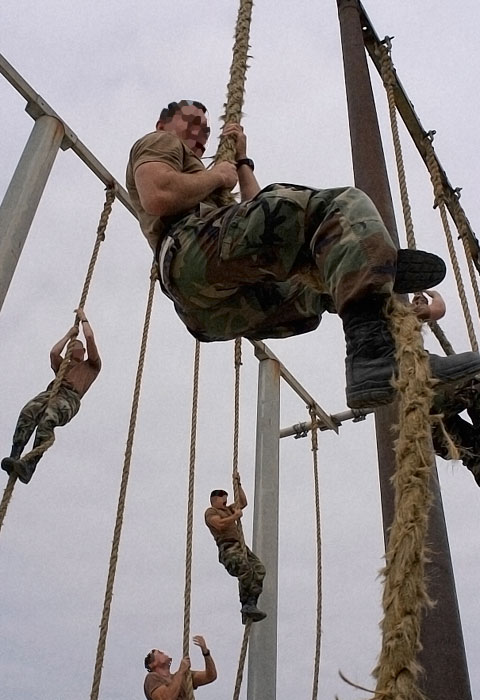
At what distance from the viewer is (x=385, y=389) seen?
1.15m

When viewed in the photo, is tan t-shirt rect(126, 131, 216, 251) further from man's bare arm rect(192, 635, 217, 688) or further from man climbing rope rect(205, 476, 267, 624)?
man's bare arm rect(192, 635, 217, 688)

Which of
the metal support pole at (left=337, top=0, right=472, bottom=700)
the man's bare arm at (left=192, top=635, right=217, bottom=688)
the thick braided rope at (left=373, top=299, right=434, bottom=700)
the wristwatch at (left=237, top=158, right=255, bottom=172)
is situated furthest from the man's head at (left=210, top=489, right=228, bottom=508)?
the thick braided rope at (left=373, top=299, right=434, bottom=700)

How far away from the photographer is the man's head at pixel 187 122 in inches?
72.0

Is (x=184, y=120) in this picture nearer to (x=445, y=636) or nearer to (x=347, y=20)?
(x=445, y=636)

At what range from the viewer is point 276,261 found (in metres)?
1.42

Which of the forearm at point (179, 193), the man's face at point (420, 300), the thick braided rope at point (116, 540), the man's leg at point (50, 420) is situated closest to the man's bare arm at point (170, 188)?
the forearm at point (179, 193)

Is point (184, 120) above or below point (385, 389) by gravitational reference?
above

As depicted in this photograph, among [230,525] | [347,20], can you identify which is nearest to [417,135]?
[347,20]

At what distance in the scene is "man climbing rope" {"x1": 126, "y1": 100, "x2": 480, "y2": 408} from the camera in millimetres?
1213

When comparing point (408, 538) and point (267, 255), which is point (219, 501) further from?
point (408, 538)

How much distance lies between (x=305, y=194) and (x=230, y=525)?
2.35 m

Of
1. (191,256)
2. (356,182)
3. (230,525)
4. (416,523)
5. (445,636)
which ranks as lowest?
(416,523)

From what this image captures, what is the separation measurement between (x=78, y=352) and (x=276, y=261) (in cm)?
169

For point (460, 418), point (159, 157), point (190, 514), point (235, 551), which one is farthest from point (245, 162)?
point (235, 551)
